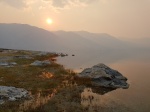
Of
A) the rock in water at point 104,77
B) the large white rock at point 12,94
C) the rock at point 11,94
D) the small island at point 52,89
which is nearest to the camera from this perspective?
the small island at point 52,89

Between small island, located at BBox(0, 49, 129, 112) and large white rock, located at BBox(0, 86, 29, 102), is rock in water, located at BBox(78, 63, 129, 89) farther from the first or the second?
large white rock, located at BBox(0, 86, 29, 102)

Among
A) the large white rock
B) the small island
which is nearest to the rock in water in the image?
the small island

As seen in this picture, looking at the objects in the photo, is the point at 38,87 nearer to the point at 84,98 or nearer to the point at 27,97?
the point at 27,97

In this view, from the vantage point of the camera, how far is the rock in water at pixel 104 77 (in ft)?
169

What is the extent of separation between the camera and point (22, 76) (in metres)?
55.7

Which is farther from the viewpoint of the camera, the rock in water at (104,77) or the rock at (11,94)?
the rock in water at (104,77)

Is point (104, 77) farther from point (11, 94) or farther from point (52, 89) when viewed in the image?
point (11, 94)

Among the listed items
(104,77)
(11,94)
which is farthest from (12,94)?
(104,77)

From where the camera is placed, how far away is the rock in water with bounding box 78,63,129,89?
51619mm

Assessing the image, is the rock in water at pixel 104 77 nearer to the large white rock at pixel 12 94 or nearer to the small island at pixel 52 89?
the small island at pixel 52 89

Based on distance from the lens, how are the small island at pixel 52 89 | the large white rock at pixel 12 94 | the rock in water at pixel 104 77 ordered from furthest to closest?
the rock in water at pixel 104 77 → the large white rock at pixel 12 94 → the small island at pixel 52 89

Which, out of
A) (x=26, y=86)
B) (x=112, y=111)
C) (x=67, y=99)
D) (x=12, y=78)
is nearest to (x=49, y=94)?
(x=67, y=99)

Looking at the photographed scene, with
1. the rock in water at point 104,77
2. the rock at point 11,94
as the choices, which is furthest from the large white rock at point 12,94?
the rock in water at point 104,77

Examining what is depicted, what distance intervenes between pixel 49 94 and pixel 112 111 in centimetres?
1285
